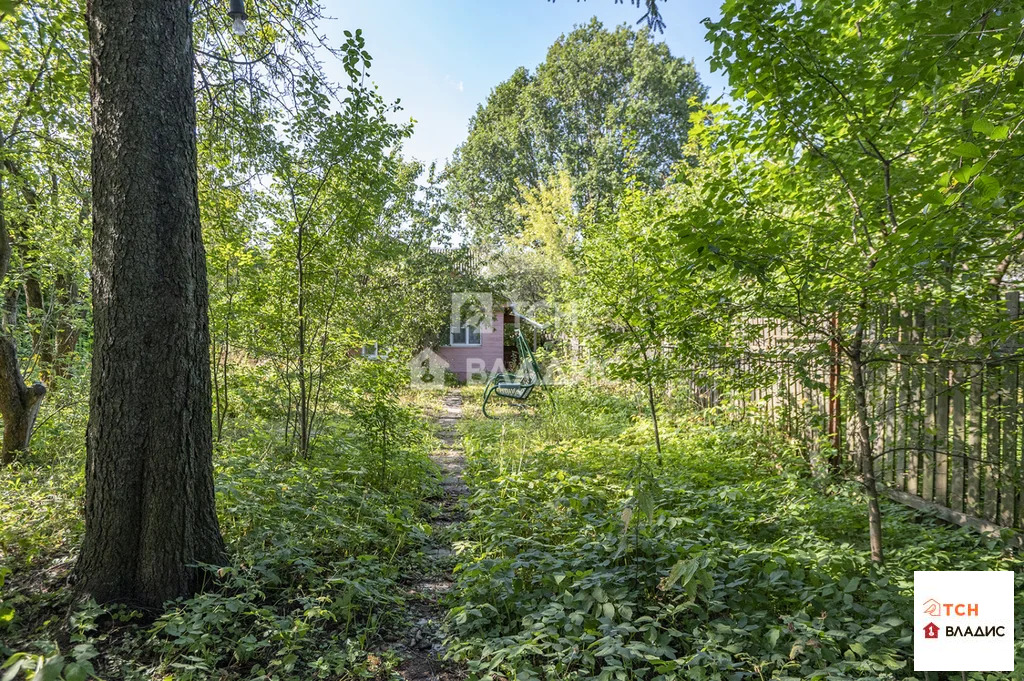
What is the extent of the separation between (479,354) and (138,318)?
1478 cm

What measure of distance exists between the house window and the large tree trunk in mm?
14265

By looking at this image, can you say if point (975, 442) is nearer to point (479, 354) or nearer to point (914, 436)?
point (914, 436)

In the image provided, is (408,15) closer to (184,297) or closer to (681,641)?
(184,297)

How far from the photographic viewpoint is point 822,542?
251 centimetres

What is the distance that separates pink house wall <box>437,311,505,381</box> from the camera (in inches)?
652

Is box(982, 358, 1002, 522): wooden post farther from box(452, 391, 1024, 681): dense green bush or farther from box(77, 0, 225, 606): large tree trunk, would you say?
box(77, 0, 225, 606): large tree trunk

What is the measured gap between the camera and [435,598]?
2631 mm

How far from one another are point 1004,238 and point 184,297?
363 cm

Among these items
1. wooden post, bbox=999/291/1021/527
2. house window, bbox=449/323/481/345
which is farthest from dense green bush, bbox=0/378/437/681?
house window, bbox=449/323/481/345

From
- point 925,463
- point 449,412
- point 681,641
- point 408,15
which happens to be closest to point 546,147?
point 449,412

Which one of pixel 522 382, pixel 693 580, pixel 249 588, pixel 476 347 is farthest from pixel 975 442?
pixel 476 347

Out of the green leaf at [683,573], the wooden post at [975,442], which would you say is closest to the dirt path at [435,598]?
the green leaf at [683,573]

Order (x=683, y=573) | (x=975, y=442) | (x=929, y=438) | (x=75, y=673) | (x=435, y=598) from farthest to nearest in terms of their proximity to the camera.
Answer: (x=929, y=438)
(x=975, y=442)
(x=435, y=598)
(x=683, y=573)
(x=75, y=673)

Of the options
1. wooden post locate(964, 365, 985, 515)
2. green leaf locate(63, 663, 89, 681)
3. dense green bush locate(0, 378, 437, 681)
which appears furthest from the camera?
wooden post locate(964, 365, 985, 515)
